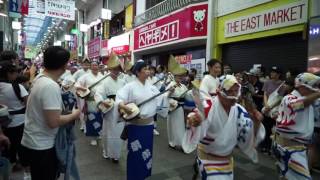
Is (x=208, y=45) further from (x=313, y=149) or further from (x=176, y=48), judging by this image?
(x=313, y=149)

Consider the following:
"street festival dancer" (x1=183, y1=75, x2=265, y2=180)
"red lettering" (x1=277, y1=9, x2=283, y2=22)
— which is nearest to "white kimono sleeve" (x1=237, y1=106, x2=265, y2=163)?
"street festival dancer" (x1=183, y1=75, x2=265, y2=180)

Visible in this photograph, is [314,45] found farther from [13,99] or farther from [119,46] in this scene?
[119,46]

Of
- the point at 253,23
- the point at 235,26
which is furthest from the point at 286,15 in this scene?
the point at 235,26

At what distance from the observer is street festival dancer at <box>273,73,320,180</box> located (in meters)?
3.89

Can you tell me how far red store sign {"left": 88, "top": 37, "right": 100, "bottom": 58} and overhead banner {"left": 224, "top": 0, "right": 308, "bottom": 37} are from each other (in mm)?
16532

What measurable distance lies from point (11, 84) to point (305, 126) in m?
3.73

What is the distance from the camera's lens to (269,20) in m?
9.12

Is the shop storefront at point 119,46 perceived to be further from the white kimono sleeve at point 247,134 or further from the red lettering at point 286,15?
the white kimono sleeve at point 247,134

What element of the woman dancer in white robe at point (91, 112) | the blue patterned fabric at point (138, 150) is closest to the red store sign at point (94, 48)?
the woman dancer in white robe at point (91, 112)

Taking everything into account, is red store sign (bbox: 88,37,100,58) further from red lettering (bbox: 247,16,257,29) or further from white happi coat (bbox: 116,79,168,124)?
white happi coat (bbox: 116,79,168,124)

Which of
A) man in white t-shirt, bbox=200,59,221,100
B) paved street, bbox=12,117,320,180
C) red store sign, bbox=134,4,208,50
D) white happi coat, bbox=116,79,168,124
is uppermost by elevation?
red store sign, bbox=134,4,208,50

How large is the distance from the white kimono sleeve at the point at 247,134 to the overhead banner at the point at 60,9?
15011 millimetres

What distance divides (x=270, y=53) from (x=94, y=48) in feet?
65.9

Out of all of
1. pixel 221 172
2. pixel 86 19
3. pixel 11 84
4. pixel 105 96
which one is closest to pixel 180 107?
pixel 105 96
